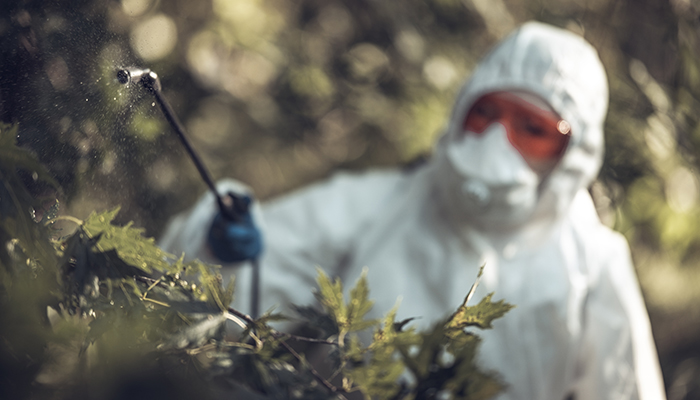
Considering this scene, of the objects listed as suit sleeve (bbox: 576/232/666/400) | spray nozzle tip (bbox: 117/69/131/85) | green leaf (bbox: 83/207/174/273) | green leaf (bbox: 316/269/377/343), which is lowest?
suit sleeve (bbox: 576/232/666/400)

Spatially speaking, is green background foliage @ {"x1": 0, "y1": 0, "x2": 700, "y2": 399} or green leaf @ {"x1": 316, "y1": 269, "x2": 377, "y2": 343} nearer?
green leaf @ {"x1": 316, "y1": 269, "x2": 377, "y2": 343}

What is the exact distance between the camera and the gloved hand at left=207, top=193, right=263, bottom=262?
1100 millimetres

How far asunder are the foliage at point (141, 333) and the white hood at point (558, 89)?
0.65 meters

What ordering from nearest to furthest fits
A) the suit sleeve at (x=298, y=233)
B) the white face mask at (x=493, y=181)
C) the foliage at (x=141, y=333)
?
1. the foliage at (x=141, y=333)
2. the white face mask at (x=493, y=181)
3. the suit sleeve at (x=298, y=233)

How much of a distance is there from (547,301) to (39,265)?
35.2 inches

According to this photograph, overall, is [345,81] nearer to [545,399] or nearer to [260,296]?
[260,296]

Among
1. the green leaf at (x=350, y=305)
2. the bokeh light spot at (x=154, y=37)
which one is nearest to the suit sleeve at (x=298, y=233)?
the bokeh light spot at (x=154, y=37)

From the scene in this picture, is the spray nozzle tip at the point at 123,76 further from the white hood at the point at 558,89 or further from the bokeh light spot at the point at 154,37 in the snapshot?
the white hood at the point at 558,89

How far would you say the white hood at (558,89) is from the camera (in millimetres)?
1119

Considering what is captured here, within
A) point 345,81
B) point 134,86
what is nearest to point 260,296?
point 134,86

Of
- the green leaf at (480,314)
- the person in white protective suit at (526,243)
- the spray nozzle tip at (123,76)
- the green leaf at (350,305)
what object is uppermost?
the spray nozzle tip at (123,76)

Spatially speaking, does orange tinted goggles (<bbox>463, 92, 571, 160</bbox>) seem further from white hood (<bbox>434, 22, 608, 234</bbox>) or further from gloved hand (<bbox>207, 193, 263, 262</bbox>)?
gloved hand (<bbox>207, 193, 263, 262</bbox>)

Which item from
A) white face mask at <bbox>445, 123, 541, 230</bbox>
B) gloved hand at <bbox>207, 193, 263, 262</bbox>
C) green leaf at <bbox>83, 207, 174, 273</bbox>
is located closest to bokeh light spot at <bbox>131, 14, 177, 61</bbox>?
green leaf at <bbox>83, 207, 174, 273</bbox>

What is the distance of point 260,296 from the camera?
1.22 meters
